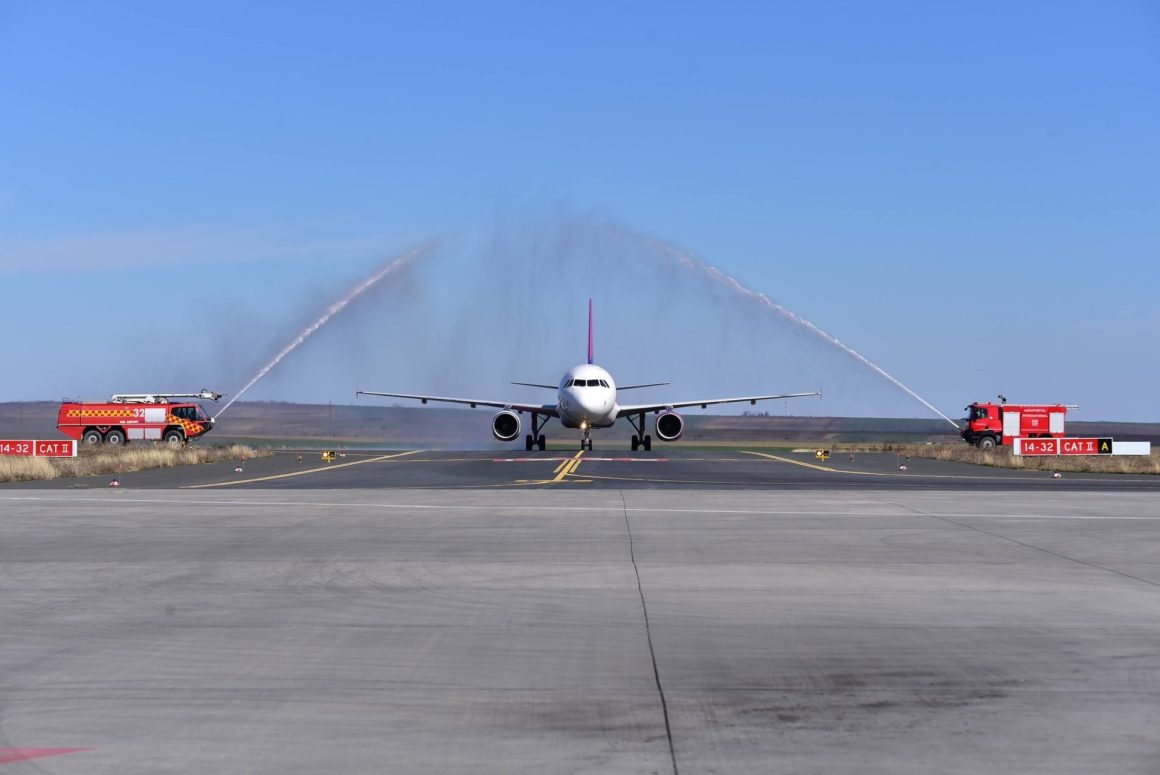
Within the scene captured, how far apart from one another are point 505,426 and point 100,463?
74.5 ft

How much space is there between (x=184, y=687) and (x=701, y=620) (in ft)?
15.3

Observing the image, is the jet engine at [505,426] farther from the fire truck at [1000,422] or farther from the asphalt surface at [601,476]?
the fire truck at [1000,422]

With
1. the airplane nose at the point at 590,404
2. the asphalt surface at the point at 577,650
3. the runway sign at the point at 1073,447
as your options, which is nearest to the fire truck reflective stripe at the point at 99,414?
the airplane nose at the point at 590,404

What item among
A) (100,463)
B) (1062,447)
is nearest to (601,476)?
(100,463)

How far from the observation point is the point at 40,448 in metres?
48.8

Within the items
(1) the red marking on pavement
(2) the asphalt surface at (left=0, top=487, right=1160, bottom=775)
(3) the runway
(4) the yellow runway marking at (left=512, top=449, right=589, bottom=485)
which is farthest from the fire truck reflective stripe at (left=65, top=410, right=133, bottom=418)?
(1) the red marking on pavement

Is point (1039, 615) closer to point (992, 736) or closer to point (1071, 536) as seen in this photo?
point (992, 736)

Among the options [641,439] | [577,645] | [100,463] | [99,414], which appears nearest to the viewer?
[577,645]

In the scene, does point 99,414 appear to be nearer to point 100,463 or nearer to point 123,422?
point 123,422

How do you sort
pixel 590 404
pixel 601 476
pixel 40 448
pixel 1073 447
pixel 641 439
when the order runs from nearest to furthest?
pixel 601 476 → pixel 40 448 → pixel 1073 447 → pixel 590 404 → pixel 641 439

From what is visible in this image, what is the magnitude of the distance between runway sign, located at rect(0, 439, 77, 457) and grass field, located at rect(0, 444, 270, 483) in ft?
4.84

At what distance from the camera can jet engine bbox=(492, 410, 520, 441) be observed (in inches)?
2382

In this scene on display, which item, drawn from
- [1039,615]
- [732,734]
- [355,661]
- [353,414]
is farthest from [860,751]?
[353,414]

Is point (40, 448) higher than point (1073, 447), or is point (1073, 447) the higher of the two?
point (1073, 447)
